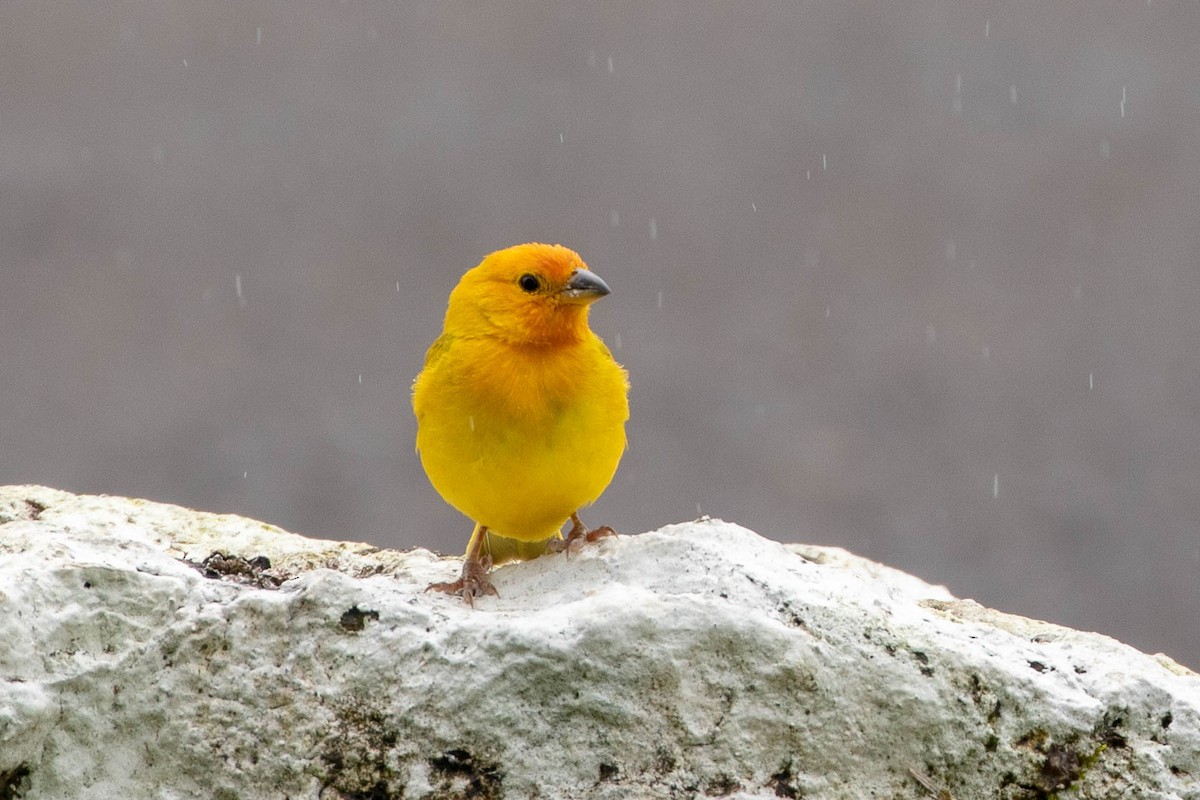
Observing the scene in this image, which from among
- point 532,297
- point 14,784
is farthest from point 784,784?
point 532,297

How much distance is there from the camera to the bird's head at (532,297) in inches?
131

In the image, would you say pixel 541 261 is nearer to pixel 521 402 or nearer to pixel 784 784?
pixel 521 402

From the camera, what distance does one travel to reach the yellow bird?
312 cm

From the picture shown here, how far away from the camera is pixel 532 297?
11.0 feet

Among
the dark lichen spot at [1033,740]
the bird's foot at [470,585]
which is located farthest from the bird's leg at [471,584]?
the dark lichen spot at [1033,740]

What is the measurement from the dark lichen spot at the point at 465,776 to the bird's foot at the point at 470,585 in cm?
45

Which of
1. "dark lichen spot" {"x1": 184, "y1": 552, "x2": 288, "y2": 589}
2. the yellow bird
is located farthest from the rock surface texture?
the yellow bird

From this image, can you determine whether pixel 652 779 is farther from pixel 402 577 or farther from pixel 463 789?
Result: pixel 402 577

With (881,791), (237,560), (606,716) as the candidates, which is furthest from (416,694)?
(881,791)

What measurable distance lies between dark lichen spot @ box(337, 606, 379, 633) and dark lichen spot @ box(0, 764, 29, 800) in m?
0.61

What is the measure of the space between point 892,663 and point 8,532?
194 cm

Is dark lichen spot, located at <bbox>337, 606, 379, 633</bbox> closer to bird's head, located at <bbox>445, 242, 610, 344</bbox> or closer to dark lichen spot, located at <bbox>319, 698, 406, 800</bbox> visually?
dark lichen spot, located at <bbox>319, 698, 406, 800</bbox>

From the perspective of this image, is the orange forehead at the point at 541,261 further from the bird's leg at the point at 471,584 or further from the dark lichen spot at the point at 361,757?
the dark lichen spot at the point at 361,757

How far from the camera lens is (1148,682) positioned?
2.45 m
